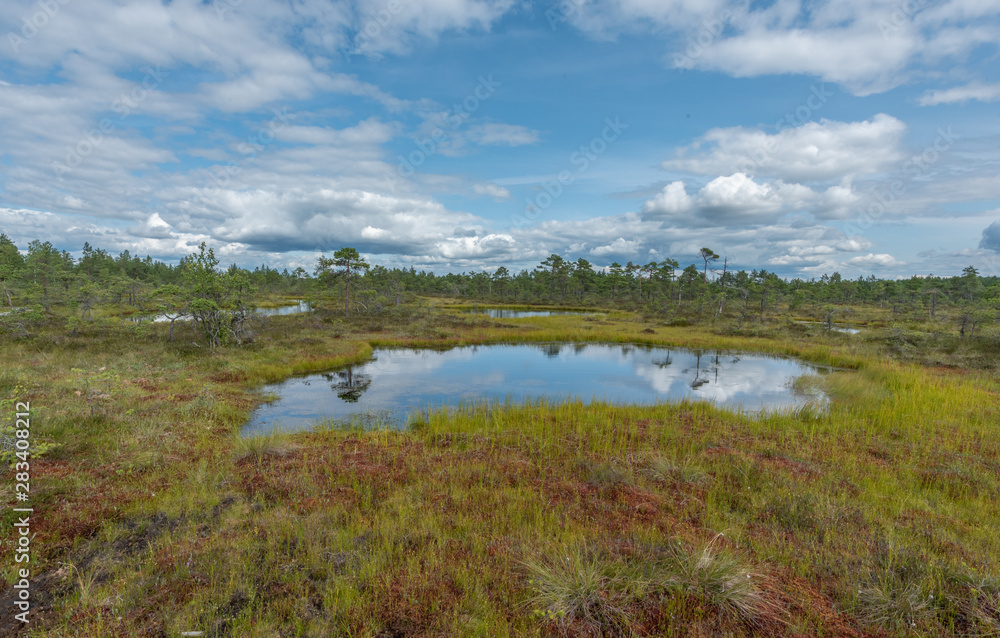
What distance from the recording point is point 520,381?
22.5 m

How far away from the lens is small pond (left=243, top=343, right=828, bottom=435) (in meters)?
17.2

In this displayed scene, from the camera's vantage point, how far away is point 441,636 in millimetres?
4445

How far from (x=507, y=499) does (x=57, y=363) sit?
22.5 m

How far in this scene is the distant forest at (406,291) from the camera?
2441cm

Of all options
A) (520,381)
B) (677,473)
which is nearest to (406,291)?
(520,381)

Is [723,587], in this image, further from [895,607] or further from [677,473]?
[677,473]

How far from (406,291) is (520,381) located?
253 feet

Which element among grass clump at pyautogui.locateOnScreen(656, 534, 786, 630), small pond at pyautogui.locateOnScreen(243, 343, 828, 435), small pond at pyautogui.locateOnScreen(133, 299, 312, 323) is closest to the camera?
grass clump at pyautogui.locateOnScreen(656, 534, 786, 630)

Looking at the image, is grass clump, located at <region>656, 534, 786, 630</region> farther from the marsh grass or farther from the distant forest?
the distant forest

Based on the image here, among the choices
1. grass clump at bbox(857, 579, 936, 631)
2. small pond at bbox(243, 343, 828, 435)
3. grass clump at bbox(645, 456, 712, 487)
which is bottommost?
small pond at bbox(243, 343, 828, 435)

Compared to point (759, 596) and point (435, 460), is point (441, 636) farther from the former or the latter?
point (435, 460)

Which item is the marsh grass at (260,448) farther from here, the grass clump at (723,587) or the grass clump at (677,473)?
the grass clump at (677,473)

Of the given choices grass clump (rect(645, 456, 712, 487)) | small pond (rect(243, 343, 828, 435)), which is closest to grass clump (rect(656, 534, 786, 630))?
grass clump (rect(645, 456, 712, 487))

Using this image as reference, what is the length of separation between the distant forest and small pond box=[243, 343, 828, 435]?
9.76 m
